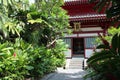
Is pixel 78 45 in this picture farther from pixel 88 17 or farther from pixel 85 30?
pixel 88 17

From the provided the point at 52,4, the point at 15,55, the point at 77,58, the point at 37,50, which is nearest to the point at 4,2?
the point at 15,55

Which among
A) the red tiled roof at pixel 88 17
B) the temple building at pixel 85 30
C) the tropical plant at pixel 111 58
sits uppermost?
the tropical plant at pixel 111 58

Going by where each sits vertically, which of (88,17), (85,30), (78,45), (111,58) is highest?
(111,58)

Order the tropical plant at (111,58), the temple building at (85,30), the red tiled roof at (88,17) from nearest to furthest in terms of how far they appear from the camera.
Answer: the tropical plant at (111,58)
the red tiled roof at (88,17)
the temple building at (85,30)

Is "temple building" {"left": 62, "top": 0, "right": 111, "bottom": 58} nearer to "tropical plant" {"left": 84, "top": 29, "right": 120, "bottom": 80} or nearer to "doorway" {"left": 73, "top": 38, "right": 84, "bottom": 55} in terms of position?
"doorway" {"left": 73, "top": 38, "right": 84, "bottom": 55}

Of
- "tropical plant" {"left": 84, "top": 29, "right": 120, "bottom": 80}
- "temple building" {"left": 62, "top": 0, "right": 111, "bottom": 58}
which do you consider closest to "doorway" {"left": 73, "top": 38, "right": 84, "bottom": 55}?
"temple building" {"left": 62, "top": 0, "right": 111, "bottom": 58}

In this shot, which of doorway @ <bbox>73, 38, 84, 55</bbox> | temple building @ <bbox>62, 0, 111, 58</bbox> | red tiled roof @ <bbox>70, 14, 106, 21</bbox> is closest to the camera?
red tiled roof @ <bbox>70, 14, 106, 21</bbox>

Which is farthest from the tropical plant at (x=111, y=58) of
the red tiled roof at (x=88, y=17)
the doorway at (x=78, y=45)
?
the doorway at (x=78, y=45)

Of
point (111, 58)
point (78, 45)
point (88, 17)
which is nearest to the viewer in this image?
point (111, 58)

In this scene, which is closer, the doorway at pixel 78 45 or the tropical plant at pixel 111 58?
the tropical plant at pixel 111 58

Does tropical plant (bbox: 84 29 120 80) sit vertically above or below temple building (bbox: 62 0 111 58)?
above

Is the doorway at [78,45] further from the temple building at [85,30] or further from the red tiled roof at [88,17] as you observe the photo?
the red tiled roof at [88,17]

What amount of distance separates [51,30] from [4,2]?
6302 millimetres

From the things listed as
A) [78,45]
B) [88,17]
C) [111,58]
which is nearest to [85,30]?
[88,17]
